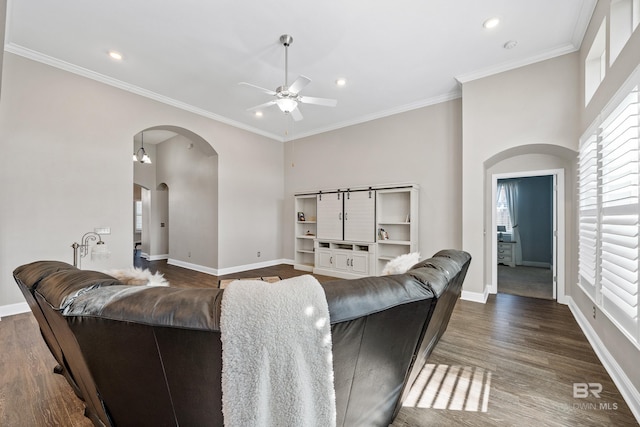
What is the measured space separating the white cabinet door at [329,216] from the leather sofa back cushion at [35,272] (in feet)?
14.0

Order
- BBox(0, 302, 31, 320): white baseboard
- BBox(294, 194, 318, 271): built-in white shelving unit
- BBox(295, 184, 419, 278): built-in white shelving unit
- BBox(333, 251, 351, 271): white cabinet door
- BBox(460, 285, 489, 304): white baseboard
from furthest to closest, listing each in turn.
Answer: BBox(294, 194, 318, 271): built-in white shelving unit
BBox(333, 251, 351, 271): white cabinet door
BBox(295, 184, 419, 278): built-in white shelving unit
BBox(460, 285, 489, 304): white baseboard
BBox(0, 302, 31, 320): white baseboard

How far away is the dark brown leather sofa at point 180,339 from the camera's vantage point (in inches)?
34.0

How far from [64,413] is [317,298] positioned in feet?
6.48

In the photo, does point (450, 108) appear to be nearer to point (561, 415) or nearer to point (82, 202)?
point (561, 415)

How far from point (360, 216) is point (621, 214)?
3448 millimetres

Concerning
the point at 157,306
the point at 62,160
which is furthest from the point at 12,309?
the point at 157,306

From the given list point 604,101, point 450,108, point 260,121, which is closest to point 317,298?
point 604,101

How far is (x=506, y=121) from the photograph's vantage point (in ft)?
11.6

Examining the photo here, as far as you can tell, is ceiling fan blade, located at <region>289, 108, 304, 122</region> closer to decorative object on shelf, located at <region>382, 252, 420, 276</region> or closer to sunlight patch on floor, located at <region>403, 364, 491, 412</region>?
decorative object on shelf, located at <region>382, 252, 420, 276</region>

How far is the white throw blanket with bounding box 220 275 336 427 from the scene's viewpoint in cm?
83

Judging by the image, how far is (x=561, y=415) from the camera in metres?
1.60

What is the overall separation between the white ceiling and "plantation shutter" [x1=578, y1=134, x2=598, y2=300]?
4.70 ft

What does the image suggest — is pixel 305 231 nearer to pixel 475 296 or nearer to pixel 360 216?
pixel 360 216

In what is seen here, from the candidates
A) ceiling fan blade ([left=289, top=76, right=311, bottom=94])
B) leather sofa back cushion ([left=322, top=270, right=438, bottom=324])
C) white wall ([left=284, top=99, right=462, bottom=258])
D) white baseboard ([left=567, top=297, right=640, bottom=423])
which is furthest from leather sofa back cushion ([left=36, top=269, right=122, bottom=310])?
white wall ([left=284, top=99, right=462, bottom=258])
